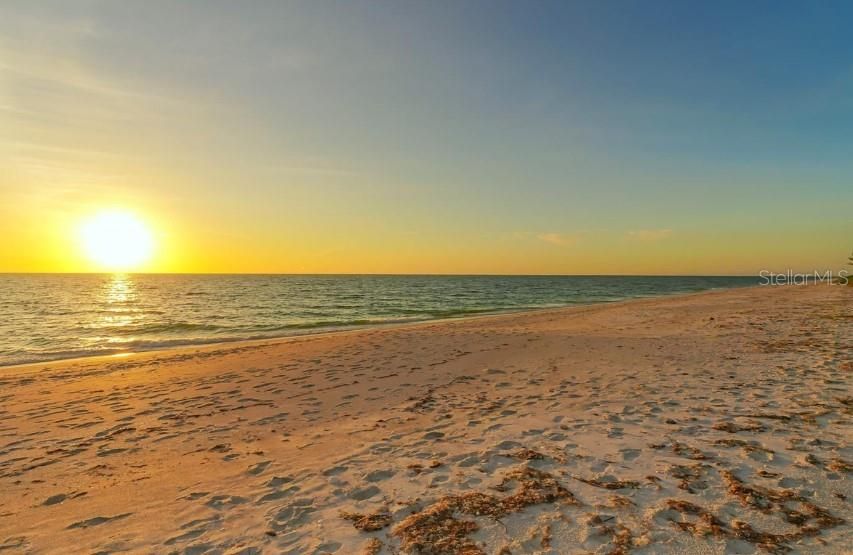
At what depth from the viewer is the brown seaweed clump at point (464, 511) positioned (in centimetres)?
393

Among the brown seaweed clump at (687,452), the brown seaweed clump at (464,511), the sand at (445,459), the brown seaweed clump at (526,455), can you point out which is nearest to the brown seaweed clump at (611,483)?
the sand at (445,459)

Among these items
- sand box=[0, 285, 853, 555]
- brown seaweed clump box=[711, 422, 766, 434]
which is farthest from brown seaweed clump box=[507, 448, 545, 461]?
brown seaweed clump box=[711, 422, 766, 434]

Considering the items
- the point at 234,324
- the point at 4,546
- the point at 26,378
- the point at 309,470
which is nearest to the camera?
the point at 4,546

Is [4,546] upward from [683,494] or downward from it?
downward

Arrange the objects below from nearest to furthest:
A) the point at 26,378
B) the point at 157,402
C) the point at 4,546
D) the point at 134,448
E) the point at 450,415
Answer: the point at 4,546
the point at 134,448
the point at 450,415
the point at 157,402
the point at 26,378

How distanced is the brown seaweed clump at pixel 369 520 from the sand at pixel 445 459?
0.07ft

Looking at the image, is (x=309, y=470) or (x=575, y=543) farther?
(x=309, y=470)

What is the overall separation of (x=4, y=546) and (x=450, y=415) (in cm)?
596

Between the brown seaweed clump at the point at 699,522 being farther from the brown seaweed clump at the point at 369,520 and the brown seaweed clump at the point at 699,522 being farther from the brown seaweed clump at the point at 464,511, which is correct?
the brown seaweed clump at the point at 369,520

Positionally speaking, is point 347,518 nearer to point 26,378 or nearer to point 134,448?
point 134,448

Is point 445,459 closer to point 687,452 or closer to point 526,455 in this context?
point 526,455

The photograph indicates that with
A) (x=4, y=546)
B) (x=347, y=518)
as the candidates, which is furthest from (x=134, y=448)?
(x=347, y=518)

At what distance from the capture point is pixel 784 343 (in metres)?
13.9

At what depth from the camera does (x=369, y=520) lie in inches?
175
